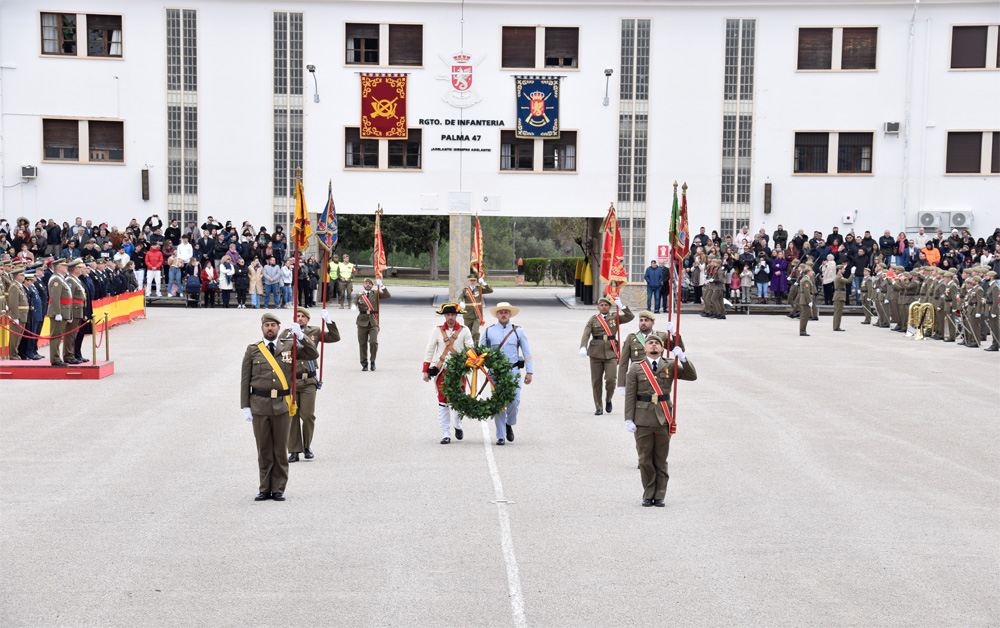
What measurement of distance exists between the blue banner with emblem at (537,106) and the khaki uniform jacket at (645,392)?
30.4 m

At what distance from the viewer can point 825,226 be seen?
41.3 meters

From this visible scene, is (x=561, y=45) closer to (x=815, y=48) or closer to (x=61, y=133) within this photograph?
(x=815, y=48)

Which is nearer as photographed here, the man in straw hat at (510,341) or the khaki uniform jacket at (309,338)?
the khaki uniform jacket at (309,338)

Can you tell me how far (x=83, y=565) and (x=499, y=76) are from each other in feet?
112

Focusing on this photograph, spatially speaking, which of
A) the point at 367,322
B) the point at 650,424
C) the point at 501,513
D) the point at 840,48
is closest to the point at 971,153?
the point at 840,48

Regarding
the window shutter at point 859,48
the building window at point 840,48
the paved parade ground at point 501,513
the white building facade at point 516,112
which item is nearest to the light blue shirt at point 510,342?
the paved parade ground at point 501,513

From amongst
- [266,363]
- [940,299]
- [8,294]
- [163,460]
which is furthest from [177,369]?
[940,299]

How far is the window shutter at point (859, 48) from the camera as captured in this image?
40.9 m

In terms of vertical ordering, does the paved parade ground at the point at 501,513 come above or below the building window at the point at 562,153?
below

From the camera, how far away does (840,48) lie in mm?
40906

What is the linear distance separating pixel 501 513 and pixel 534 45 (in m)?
32.9

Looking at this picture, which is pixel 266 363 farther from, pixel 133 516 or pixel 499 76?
pixel 499 76

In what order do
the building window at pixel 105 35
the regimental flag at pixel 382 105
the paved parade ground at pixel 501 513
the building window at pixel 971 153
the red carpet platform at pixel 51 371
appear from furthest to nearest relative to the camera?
the building window at pixel 971 153
the regimental flag at pixel 382 105
the building window at pixel 105 35
the red carpet platform at pixel 51 371
the paved parade ground at pixel 501 513

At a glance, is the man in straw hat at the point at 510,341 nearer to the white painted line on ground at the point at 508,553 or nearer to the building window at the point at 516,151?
the white painted line on ground at the point at 508,553
